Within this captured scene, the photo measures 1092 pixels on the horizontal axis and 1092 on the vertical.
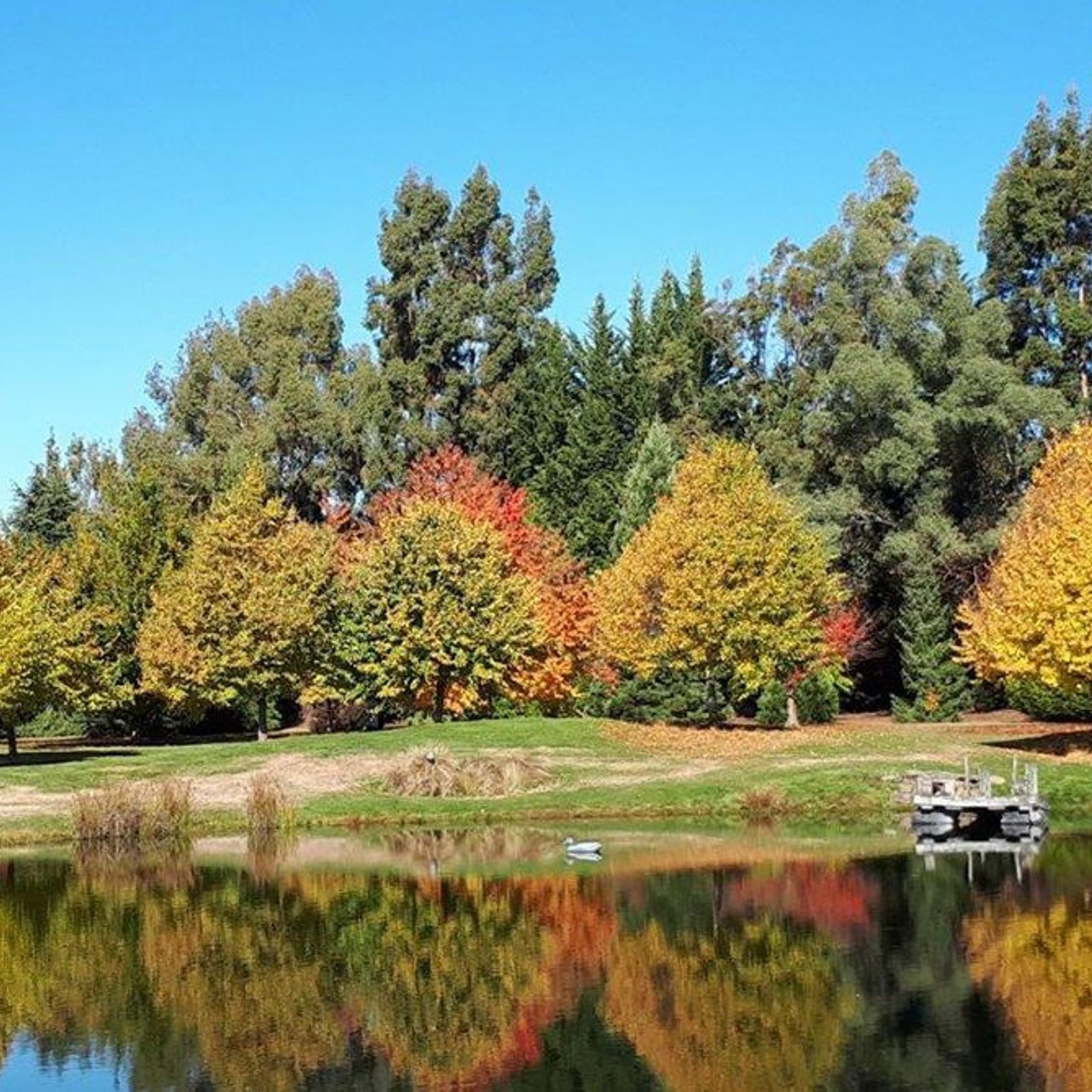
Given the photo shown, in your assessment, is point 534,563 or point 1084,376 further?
point 1084,376

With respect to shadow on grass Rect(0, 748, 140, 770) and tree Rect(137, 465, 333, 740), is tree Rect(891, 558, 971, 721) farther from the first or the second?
shadow on grass Rect(0, 748, 140, 770)

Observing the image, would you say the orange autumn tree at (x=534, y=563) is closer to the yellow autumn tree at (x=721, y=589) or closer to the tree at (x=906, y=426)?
the yellow autumn tree at (x=721, y=589)

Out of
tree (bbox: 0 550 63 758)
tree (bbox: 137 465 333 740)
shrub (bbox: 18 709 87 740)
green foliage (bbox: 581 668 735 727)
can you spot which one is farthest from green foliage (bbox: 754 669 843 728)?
shrub (bbox: 18 709 87 740)

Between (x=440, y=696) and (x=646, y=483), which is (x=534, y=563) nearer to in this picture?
(x=646, y=483)

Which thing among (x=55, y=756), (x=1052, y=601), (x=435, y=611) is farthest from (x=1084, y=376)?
(x=55, y=756)

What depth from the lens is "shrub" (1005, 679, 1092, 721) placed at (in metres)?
63.1

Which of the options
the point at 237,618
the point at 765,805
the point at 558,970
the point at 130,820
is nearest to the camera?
the point at 558,970

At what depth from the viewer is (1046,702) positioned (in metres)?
64.8

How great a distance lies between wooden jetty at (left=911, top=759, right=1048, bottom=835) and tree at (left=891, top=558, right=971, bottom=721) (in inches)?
933

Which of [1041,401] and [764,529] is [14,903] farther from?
[1041,401]

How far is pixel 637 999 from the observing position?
81.9ft

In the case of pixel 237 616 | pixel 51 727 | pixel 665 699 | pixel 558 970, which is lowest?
pixel 558 970

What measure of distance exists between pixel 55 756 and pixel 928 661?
35.8m

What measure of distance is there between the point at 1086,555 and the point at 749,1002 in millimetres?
28570
